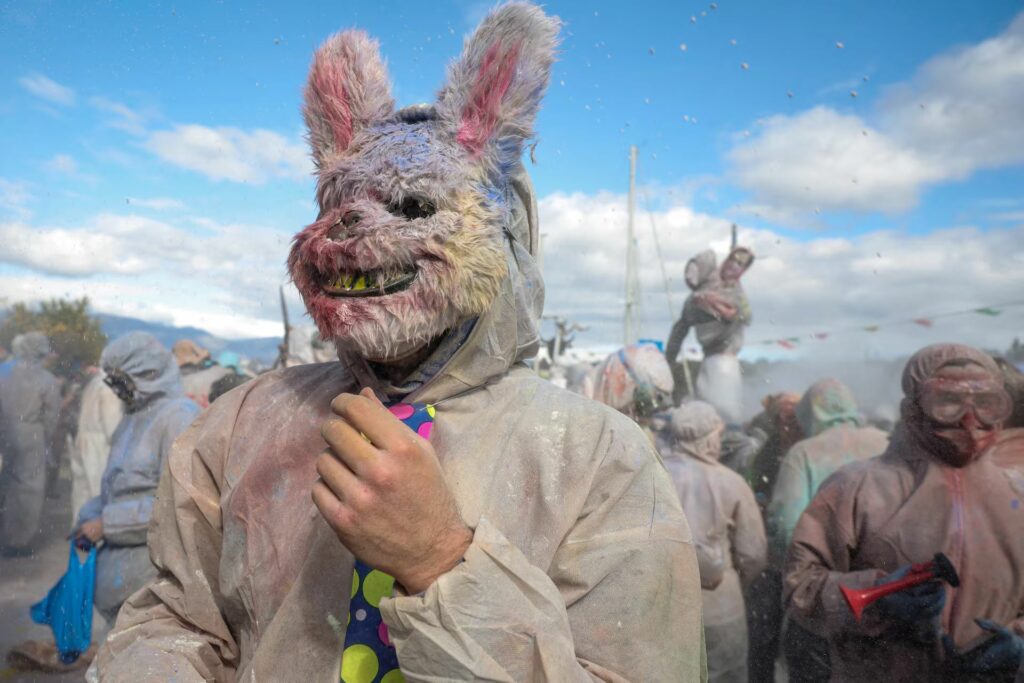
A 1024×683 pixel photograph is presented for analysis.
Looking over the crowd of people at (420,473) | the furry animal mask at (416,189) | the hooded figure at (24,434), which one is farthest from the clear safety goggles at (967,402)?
the hooded figure at (24,434)

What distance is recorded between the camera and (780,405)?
16.2ft

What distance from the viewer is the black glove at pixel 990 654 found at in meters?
2.52

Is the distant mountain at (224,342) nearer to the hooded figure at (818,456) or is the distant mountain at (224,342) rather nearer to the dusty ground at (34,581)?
the dusty ground at (34,581)

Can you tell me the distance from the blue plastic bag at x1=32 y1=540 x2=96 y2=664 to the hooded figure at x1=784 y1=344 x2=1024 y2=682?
11.8ft

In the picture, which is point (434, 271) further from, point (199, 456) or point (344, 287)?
point (199, 456)

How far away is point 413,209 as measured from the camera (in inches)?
56.9

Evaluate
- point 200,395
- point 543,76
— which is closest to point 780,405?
point 543,76

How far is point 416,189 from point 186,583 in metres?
0.96

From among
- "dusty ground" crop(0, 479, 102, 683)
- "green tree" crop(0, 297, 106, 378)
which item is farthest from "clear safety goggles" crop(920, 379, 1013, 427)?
"dusty ground" crop(0, 479, 102, 683)

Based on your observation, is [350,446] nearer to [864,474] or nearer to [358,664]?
[358,664]

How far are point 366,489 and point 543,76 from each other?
3.04 ft

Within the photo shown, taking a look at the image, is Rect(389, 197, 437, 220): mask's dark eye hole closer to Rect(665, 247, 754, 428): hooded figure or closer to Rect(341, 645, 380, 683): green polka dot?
Rect(341, 645, 380, 683): green polka dot

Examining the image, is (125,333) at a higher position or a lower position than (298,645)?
higher

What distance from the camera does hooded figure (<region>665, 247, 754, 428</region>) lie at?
580 cm
